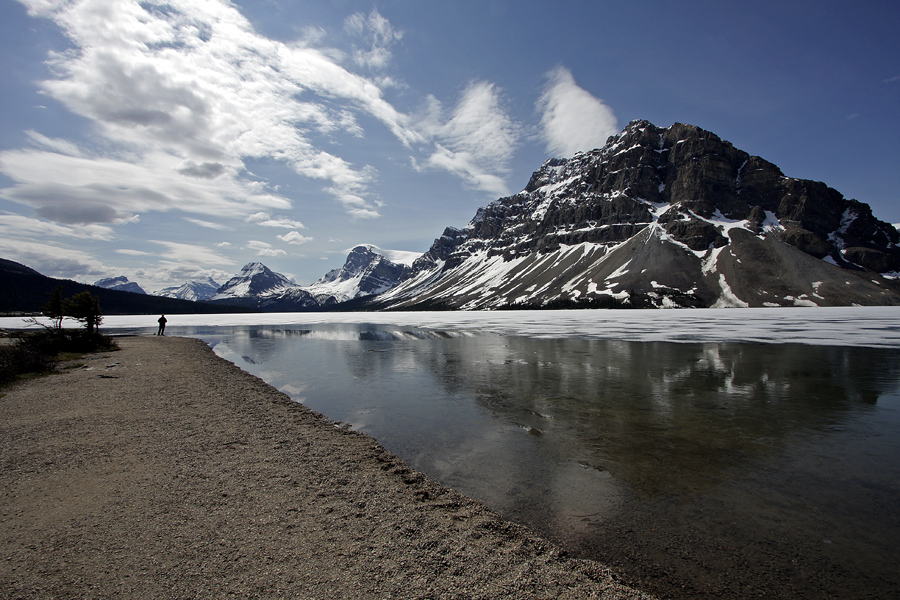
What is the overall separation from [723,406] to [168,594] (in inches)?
767

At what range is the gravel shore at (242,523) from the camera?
5840 millimetres

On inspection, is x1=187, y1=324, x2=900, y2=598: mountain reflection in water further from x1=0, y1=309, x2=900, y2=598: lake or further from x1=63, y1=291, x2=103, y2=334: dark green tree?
x1=63, y1=291, x2=103, y2=334: dark green tree

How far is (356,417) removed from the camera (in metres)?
16.3

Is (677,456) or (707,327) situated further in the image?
(707,327)

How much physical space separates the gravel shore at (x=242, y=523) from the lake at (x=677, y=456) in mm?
1267

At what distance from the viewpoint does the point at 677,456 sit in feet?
38.5

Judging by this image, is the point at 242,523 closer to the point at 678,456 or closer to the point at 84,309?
the point at 678,456

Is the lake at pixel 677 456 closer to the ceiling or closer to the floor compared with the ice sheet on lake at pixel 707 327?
closer to the floor

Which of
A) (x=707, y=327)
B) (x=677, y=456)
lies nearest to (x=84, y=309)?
(x=677, y=456)

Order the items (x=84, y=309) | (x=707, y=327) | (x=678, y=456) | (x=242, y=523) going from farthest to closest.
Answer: (x=707, y=327) → (x=84, y=309) → (x=678, y=456) → (x=242, y=523)

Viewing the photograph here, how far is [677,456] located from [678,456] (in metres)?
0.03

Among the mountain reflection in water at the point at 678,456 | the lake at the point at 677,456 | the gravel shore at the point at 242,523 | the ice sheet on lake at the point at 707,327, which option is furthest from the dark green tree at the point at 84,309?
the ice sheet on lake at the point at 707,327

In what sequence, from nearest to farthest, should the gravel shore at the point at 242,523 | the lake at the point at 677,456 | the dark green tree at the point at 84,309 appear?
1. the gravel shore at the point at 242,523
2. the lake at the point at 677,456
3. the dark green tree at the point at 84,309

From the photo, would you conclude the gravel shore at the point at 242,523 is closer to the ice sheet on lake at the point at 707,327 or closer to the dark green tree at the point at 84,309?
the dark green tree at the point at 84,309
